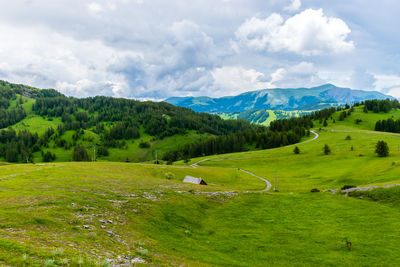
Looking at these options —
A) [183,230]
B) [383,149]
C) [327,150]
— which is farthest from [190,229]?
[327,150]

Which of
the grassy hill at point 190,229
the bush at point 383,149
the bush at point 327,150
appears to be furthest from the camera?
the bush at point 327,150

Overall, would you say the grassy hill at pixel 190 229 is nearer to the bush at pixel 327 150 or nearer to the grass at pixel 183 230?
the grass at pixel 183 230

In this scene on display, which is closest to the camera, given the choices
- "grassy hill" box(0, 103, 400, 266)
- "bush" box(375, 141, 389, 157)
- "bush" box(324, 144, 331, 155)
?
"grassy hill" box(0, 103, 400, 266)

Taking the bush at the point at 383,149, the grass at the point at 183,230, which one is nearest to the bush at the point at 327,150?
the bush at the point at 383,149

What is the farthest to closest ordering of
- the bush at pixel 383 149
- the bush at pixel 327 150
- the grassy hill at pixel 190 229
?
the bush at pixel 327 150
the bush at pixel 383 149
the grassy hill at pixel 190 229

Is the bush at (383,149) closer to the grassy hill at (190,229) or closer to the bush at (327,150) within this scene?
the bush at (327,150)

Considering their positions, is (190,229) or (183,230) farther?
(190,229)

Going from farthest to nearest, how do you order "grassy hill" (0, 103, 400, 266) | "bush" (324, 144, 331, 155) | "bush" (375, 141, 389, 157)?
"bush" (324, 144, 331, 155) → "bush" (375, 141, 389, 157) → "grassy hill" (0, 103, 400, 266)

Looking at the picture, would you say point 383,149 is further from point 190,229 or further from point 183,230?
point 183,230

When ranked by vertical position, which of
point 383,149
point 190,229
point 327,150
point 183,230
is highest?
point 383,149

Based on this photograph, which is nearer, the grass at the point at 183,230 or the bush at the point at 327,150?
the grass at the point at 183,230

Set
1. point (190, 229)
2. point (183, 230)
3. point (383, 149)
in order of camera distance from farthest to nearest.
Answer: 1. point (383, 149)
2. point (190, 229)
3. point (183, 230)

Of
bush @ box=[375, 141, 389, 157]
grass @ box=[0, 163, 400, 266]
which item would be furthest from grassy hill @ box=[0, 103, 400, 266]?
bush @ box=[375, 141, 389, 157]

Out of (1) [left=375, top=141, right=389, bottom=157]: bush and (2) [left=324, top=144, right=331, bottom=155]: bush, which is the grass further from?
(2) [left=324, top=144, right=331, bottom=155]: bush
